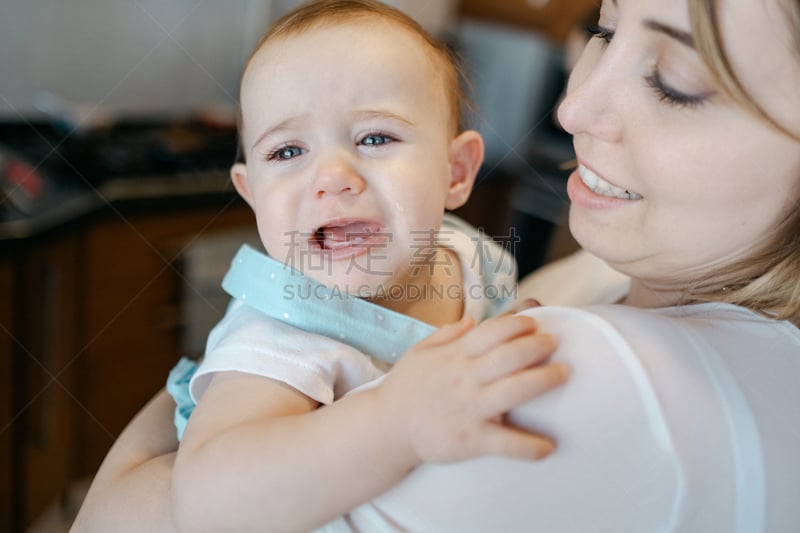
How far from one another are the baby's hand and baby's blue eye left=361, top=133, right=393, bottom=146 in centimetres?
37

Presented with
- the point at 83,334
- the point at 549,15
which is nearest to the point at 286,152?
the point at 83,334

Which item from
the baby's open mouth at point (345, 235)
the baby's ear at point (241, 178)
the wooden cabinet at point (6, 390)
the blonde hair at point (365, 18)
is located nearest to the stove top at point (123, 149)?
the wooden cabinet at point (6, 390)

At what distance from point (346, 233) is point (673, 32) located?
0.42 m

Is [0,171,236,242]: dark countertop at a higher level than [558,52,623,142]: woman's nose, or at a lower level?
lower

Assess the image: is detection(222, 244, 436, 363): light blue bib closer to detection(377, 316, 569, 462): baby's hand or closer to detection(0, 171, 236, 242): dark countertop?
detection(377, 316, 569, 462): baby's hand

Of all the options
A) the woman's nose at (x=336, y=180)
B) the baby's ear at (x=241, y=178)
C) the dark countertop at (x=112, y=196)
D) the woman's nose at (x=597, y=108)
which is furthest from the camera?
the dark countertop at (x=112, y=196)

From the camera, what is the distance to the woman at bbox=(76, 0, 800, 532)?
0.60m

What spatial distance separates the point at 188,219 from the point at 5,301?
1.79ft

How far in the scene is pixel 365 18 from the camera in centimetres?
98

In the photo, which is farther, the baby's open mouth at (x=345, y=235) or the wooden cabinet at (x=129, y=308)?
the wooden cabinet at (x=129, y=308)

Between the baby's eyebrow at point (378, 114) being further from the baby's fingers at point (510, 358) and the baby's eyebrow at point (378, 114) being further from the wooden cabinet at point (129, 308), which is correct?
the wooden cabinet at point (129, 308)

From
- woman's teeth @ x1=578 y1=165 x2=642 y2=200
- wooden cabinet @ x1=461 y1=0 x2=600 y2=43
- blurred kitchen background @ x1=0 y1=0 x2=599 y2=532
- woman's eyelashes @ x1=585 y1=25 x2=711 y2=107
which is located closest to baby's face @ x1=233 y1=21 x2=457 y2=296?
woman's teeth @ x1=578 y1=165 x2=642 y2=200

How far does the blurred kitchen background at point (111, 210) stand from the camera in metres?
1.87

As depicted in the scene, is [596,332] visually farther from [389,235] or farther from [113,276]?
[113,276]
